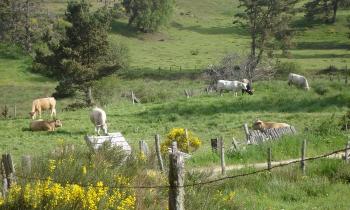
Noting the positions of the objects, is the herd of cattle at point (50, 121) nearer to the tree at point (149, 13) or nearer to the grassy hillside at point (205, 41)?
the grassy hillside at point (205, 41)

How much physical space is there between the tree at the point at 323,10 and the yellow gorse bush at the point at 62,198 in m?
81.9

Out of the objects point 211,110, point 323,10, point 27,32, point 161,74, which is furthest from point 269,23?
point 323,10

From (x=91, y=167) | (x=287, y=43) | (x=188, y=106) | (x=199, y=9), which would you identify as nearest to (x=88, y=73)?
(x=188, y=106)

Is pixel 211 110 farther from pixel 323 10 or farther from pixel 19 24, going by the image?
pixel 323 10

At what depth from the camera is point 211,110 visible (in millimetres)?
32031

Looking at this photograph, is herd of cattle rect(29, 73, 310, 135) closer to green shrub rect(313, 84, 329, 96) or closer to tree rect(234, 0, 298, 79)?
green shrub rect(313, 84, 329, 96)

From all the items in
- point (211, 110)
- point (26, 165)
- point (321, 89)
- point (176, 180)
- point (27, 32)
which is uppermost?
point (176, 180)

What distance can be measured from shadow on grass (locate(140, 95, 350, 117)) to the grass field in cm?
6

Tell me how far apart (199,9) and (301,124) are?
254 ft

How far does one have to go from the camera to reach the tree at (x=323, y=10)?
86625mm

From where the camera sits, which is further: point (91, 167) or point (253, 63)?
point (253, 63)

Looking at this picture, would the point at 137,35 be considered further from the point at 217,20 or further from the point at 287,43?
the point at 287,43

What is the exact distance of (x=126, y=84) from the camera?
5178cm

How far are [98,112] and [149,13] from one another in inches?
2193
